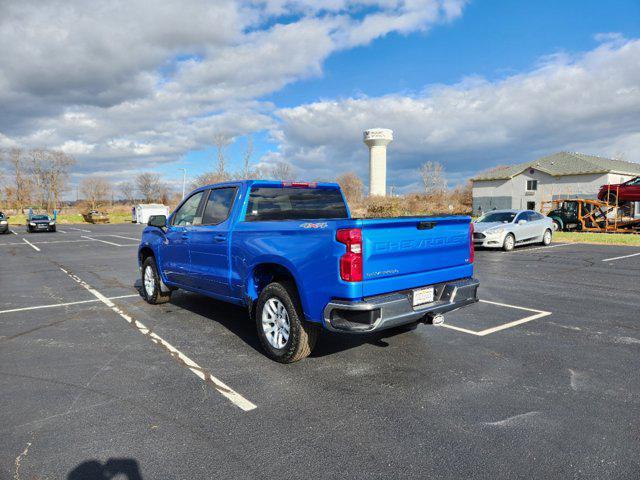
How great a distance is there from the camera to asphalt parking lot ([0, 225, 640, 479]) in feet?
9.18

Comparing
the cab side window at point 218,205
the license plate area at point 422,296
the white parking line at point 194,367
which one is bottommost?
the white parking line at point 194,367

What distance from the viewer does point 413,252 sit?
4199mm

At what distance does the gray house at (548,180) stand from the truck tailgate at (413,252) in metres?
42.3

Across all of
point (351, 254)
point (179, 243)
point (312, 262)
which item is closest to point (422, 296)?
point (351, 254)

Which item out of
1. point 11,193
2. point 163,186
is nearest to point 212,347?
point 11,193

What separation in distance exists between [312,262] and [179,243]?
3.05m

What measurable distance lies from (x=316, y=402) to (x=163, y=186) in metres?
109

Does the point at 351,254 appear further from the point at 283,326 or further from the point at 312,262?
the point at 283,326

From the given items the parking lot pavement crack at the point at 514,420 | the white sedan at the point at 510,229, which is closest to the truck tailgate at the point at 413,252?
the parking lot pavement crack at the point at 514,420

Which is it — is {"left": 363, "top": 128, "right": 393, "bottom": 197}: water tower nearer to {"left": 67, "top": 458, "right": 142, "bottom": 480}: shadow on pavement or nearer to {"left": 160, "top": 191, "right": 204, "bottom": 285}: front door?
{"left": 160, "top": 191, "right": 204, "bottom": 285}: front door

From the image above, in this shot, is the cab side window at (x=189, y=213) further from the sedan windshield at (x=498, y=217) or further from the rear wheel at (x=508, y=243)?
the sedan windshield at (x=498, y=217)

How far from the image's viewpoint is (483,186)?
52094 millimetres

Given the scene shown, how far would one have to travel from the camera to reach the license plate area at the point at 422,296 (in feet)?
13.8

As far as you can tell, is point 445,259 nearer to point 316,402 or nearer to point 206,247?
point 316,402
